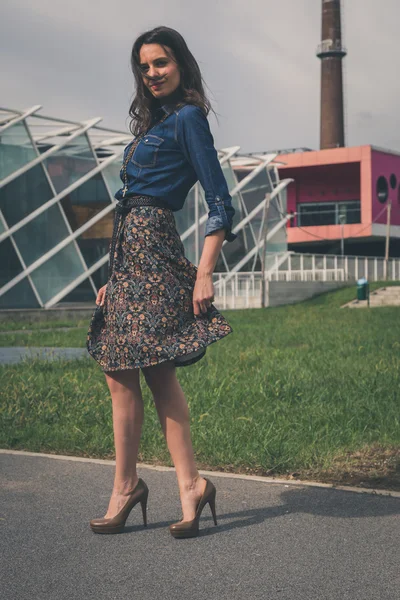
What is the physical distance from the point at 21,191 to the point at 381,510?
89.9 ft

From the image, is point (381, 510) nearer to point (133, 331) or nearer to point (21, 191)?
point (133, 331)

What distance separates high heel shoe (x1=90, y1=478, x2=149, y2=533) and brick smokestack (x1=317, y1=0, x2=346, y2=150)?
6550 cm

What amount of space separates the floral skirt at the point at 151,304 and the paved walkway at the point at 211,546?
700 mm

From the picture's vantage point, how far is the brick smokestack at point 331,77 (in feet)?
222

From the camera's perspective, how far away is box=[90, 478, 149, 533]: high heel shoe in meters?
3.45

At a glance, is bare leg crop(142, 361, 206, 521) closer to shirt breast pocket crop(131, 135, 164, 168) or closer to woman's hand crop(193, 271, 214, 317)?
woman's hand crop(193, 271, 214, 317)

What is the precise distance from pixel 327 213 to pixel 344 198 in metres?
1.62

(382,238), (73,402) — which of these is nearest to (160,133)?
(73,402)

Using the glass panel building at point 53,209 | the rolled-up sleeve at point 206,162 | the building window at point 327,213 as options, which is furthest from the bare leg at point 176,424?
the building window at point 327,213

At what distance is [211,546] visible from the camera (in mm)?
3262

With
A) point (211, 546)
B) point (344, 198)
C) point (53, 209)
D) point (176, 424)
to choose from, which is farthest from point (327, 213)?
point (211, 546)

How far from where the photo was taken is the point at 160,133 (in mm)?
3518

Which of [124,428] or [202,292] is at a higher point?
[202,292]

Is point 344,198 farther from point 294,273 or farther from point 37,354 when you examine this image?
point 37,354
